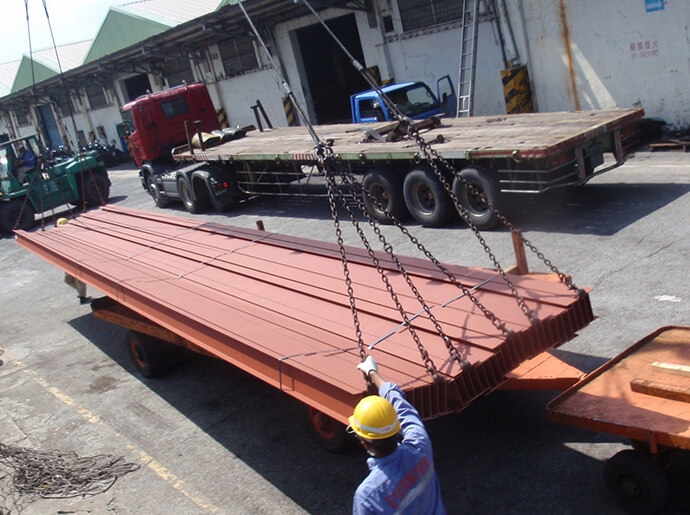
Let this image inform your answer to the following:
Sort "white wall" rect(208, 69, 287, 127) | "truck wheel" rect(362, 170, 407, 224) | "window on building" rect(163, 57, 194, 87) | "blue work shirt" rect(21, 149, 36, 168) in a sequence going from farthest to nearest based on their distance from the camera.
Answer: "window on building" rect(163, 57, 194, 87) → "white wall" rect(208, 69, 287, 127) → "blue work shirt" rect(21, 149, 36, 168) → "truck wheel" rect(362, 170, 407, 224)

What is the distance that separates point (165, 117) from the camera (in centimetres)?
1795

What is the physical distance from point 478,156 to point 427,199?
61.8 inches

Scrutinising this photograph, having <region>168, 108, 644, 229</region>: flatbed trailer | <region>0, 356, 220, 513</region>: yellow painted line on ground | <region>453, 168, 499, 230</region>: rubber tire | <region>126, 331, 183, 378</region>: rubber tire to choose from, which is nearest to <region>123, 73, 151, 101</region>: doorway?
<region>168, 108, 644, 229</region>: flatbed trailer

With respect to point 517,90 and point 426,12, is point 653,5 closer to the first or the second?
point 517,90

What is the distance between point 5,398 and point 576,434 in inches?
247

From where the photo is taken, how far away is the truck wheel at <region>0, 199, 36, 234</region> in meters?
18.4

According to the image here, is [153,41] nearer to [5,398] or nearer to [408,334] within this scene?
[5,398]

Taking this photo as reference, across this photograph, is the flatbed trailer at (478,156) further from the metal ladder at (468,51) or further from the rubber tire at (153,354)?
the rubber tire at (153,354)

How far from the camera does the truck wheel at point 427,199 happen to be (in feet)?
34.5

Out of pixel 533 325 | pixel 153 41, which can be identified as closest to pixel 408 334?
pixel 533 325

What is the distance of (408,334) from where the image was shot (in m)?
4.95

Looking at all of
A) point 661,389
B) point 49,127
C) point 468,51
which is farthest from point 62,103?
point 661,389

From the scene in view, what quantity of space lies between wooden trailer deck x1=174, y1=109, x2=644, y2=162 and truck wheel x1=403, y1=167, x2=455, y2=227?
403 millimetres

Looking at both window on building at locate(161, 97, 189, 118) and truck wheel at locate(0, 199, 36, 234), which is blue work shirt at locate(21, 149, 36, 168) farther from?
window on building at locate(161, 97, 189, 118)
